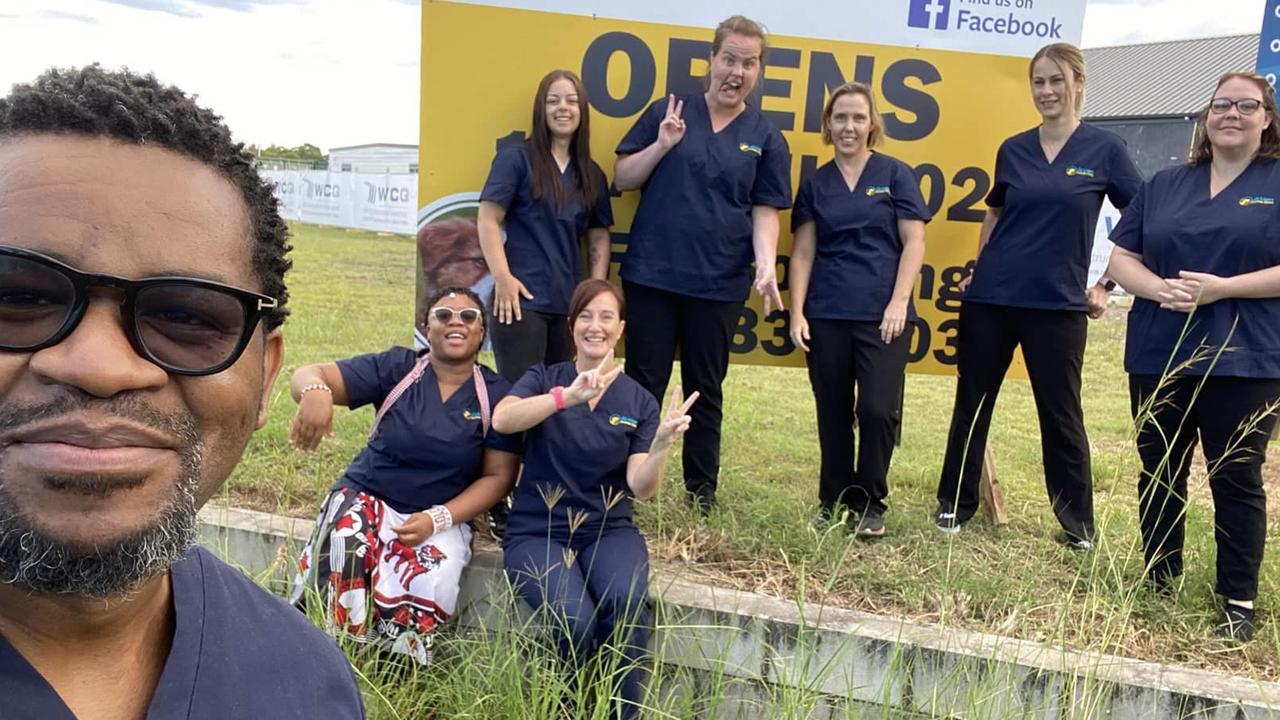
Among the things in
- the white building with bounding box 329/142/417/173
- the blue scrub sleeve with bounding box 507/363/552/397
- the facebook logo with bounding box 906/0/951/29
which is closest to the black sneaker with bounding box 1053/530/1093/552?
the blue scrub sleeve with bounding box 507/363/552/397

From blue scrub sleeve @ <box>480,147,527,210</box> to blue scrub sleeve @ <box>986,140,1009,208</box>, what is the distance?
200cm

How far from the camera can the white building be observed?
2177 cm

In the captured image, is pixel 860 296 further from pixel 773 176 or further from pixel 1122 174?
pixel 1122 174

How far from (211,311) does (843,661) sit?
7.40 ft

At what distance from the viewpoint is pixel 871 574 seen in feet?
10.8

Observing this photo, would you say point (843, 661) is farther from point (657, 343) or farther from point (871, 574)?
point (657, 343)

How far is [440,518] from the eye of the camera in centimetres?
295

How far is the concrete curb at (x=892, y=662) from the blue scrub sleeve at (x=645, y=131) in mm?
1878

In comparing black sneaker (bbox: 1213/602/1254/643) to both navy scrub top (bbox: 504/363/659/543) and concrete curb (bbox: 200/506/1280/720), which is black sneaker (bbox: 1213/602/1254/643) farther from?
navy scrub top (bbox: 504/363/659/543)

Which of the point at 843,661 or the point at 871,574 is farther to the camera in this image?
the point at 871,574

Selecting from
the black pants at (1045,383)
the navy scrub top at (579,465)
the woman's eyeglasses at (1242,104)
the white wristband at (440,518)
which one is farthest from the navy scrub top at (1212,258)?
the white wristband at (440,518)

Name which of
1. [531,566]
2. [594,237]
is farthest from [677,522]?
[594,237]

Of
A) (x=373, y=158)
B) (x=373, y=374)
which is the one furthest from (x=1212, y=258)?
(x=373, y=158)

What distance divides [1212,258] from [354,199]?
62.9ft
